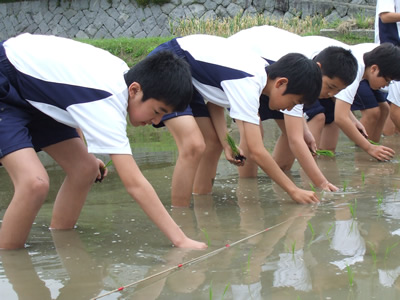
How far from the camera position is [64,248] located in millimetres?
3473

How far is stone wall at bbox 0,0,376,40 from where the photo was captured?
1673 cm

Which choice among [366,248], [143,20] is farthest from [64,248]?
[143,20]

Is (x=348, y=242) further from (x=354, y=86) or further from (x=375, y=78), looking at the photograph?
(x=375, y=78)

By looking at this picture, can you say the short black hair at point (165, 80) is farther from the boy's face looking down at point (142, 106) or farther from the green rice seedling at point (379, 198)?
the green rice seedling at point (379, 198)

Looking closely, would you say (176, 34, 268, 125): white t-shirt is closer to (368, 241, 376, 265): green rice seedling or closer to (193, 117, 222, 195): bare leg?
(193, 117, 222, 195): bare leg

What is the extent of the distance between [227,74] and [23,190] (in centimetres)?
162

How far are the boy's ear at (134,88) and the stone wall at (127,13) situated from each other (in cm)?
1352

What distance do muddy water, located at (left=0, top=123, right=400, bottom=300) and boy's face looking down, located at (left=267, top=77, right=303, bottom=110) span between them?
67cm

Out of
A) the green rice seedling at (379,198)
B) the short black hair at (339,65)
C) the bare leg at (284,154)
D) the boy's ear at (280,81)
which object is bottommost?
the bare leg at (284,154)

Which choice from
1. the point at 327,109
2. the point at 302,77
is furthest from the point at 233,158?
the point at 327,109

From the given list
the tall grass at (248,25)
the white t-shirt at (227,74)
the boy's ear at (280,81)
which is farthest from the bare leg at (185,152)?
the tall grass at (248,25)

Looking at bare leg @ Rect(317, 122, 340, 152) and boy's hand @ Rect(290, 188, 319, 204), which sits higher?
boy's hand @ Rect(290, 188, 319, 204)

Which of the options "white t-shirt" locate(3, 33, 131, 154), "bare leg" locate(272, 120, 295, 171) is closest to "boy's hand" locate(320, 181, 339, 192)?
"bare leg" locate(272, 120, 295, 171)

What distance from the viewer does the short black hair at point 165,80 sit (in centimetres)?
327
